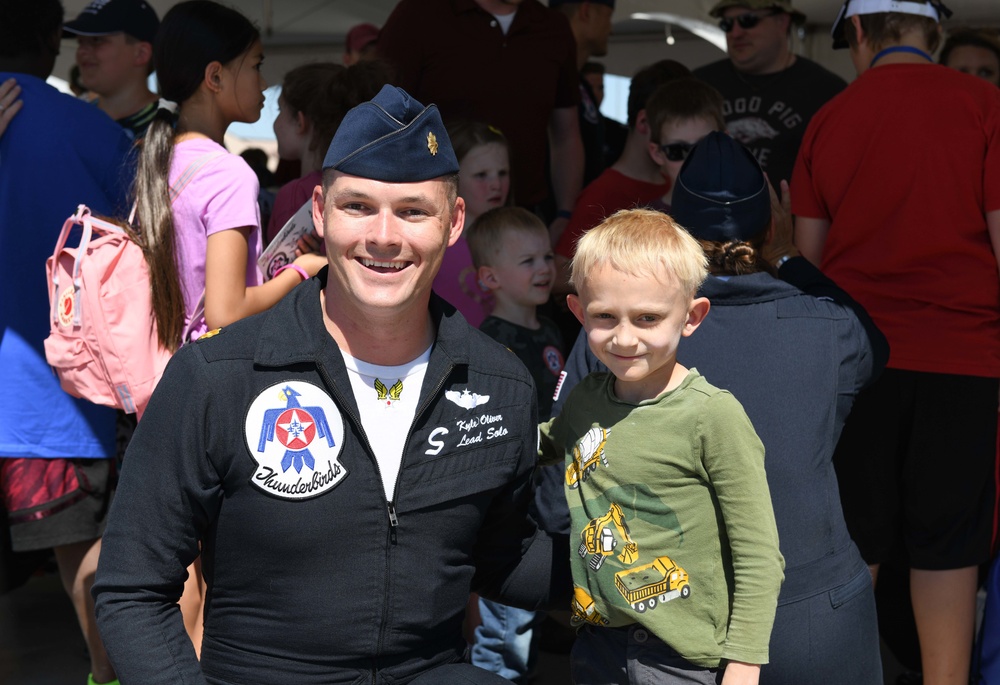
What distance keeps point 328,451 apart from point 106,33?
91.2 inches

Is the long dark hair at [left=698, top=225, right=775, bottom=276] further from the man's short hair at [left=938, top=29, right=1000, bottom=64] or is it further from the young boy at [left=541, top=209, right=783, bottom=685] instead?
the man's short hair at [left=938, top=29, right=1000, bottom=64]

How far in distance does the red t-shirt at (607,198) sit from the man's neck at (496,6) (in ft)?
2.26

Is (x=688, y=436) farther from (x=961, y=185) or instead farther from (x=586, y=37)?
(x=586, y=37)

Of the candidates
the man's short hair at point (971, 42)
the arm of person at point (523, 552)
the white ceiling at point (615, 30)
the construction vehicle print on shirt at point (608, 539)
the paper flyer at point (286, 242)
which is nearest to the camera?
the construction vehicle print on shirt at point (608, 539)

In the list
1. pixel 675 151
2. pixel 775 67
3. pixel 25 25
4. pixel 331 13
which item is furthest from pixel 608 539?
pixel 331 13

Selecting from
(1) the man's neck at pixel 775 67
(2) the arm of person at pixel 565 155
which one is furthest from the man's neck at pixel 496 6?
(1) the man's neck at pixel 775 67

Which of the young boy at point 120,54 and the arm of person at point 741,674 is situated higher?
the young boy at point 120,54

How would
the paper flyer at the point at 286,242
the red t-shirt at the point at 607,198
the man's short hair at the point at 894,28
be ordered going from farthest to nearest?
the red t-shirt at the point at 607,198 → the man's short hair at the point at 894,28 → the paper flyer at the point at 286,242

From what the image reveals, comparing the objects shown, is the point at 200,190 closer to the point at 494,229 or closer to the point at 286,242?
the point at 286,242

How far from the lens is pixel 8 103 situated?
2.93m

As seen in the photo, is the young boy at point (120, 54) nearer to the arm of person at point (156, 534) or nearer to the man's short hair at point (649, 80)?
the man's short hair at point (649, 80)

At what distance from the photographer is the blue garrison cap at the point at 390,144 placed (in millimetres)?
1932

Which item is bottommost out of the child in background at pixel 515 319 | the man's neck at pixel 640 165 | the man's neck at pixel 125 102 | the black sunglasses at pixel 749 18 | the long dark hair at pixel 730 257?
the child in background at pixel 515 319

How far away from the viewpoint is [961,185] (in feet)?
10.0
